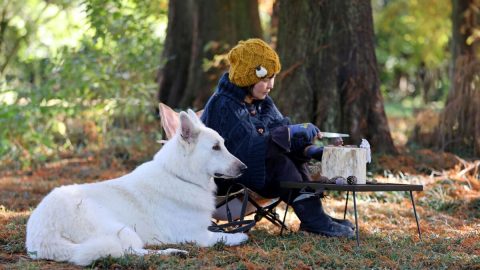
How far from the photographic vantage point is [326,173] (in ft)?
19.0

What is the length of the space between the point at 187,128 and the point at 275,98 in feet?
13.9

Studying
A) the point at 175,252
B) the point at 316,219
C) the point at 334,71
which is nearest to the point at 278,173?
the point at 316,219

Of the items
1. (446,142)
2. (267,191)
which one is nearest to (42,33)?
(446,142)

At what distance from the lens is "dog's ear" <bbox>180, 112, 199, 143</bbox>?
5.50 metres

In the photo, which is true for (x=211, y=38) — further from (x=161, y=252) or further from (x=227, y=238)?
(x=161, y=252)

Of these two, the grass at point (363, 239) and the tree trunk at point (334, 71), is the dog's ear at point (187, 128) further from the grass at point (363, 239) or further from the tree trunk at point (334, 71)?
the tree trunk at point (334, 71)

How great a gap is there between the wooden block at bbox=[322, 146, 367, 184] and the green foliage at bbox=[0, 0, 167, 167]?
20.0 ft

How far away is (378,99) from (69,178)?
4.46 meters

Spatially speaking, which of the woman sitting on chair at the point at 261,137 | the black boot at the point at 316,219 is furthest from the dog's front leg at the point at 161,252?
the black boot at the point at 316,219

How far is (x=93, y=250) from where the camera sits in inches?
192

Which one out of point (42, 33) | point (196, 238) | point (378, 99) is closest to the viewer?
point (196, 238)

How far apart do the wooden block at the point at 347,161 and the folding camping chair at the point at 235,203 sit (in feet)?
2.46

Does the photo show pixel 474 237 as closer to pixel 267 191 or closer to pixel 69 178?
pixel 267 191

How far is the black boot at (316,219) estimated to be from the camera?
20.0 ft
